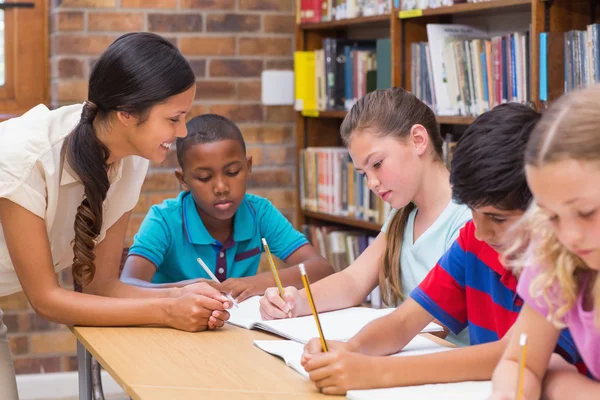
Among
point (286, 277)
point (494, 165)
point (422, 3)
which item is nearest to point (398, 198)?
point (286, 277)

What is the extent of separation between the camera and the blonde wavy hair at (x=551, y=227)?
1.01 m

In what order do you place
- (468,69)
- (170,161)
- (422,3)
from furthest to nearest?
(170,161) < (422,3) < (468,69)

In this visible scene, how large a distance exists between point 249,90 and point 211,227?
138 centimetres

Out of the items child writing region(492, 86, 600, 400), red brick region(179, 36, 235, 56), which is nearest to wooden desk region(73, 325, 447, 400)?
child writing region(492, 86, 600, 400)

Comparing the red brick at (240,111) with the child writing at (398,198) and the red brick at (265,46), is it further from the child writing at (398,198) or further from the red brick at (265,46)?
the child writing at (398,198)

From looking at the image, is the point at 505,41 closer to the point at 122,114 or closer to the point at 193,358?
the point at 122,114

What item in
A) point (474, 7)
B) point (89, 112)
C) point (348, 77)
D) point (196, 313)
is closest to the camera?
point (196, 313)

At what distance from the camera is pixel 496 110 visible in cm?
136

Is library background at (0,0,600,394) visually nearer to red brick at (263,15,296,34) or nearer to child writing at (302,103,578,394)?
red brick at (263,15,296,34)

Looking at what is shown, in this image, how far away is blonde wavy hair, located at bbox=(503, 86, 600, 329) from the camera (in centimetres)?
101

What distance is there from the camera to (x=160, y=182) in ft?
11.8

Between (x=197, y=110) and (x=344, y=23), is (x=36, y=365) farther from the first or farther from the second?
(x=344, y=23)

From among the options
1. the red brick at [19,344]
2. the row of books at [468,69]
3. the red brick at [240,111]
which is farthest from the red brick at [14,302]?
the row of books at [468,69]

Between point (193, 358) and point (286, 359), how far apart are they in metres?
0.18
